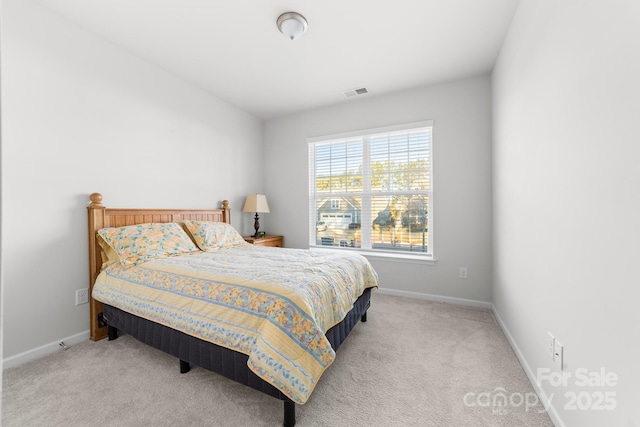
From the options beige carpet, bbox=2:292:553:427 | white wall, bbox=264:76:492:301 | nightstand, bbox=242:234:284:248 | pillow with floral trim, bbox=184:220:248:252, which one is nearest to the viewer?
beige carpet, bbox=2:292:553:427

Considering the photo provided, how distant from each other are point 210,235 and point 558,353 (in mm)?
2852

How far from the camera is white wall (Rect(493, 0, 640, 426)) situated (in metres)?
1.19

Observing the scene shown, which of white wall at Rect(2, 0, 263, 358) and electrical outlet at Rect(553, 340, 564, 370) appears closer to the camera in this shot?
electrical outlet at Rect(553, 340, 564, 370)

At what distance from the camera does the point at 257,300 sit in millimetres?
1718

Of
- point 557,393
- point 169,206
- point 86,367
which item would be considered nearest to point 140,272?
point 86,367

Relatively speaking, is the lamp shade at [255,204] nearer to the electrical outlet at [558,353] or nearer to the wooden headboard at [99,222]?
the wooden headboard at [99,222]

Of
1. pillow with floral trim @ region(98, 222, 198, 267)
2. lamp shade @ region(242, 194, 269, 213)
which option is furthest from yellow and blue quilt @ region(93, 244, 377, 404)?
lamp shade @ region(242, 194, 269, 213)

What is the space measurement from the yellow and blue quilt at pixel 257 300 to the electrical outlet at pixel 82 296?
175 millimetres

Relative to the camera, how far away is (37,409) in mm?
1762

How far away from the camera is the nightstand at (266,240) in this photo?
3833 mm

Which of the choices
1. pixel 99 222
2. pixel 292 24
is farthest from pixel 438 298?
pixel 99 222

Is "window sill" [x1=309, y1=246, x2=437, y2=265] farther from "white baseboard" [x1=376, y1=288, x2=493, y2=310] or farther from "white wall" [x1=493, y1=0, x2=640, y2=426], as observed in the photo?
"white wall" [x1=493, y1=0, x2=640, y2=426]

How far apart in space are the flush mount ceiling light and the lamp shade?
6.92 ft

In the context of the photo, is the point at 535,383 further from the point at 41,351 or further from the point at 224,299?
the point at 41,351
